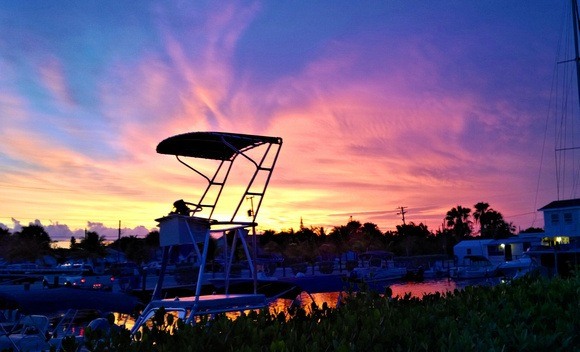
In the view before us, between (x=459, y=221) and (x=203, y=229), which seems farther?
(x=459, y=221)

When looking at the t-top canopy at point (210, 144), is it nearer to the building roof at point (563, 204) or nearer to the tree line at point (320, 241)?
the building roof at point (563, 204)

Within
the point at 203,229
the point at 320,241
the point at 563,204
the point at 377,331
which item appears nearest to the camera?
the point at 377,331

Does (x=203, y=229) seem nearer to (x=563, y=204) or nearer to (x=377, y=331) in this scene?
(x=377, y=331)

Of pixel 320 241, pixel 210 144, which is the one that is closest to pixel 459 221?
pixel 320 241

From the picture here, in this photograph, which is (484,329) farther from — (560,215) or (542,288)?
(560,215)

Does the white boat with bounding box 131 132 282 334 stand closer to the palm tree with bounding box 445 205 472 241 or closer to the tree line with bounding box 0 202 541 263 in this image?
the tree line with bounding box 0 202 541 263

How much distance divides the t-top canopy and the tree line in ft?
214

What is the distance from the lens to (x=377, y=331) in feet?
13.0

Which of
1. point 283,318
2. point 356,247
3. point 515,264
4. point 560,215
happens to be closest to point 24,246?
point 356,247

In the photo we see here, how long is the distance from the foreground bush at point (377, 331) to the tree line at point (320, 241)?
2798 inches

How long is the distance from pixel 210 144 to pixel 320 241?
107531mm

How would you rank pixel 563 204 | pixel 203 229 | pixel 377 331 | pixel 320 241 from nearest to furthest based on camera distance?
pixel 377 331, pixel 203 229, pixel 563 204, pixel 320 241

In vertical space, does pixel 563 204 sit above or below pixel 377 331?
above

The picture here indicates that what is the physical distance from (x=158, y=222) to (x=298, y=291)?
4.81 meters
